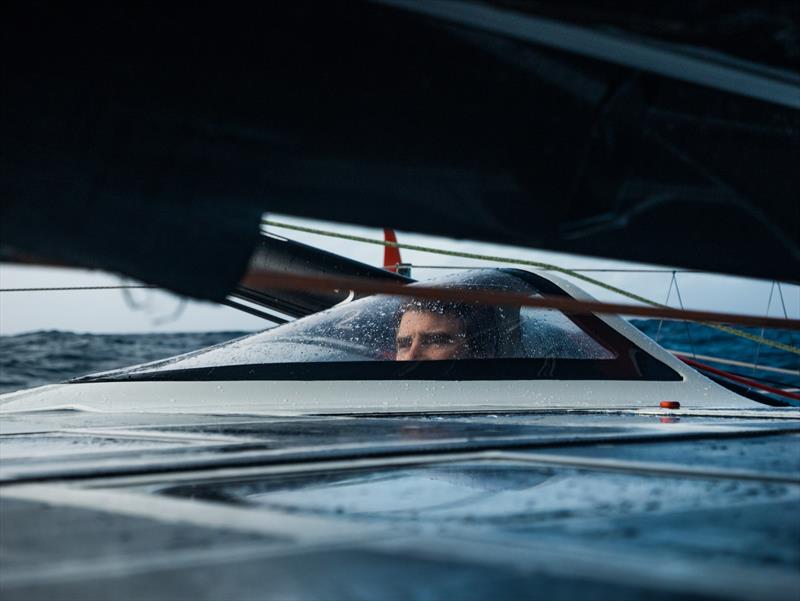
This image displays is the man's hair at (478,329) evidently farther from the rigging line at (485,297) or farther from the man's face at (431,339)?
the rigging line at (485,297)

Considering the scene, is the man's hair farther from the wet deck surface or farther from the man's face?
the wet deck surface

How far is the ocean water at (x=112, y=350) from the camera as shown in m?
15.9

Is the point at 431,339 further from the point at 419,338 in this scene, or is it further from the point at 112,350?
the point at 112,350

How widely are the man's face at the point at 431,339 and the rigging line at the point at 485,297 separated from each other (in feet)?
6.62

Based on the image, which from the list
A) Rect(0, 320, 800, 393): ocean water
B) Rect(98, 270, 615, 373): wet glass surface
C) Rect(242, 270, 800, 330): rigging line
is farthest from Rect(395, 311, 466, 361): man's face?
Rect(0, 320, 800, 393): ocean water

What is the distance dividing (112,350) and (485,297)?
70.6ft

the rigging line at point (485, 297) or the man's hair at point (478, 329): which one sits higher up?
the man's hair at point (478, 329)

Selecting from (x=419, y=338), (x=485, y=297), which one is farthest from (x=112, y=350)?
(x=485, y=297)

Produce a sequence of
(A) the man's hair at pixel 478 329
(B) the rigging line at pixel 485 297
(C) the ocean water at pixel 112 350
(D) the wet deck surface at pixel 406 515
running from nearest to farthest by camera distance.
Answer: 1. (D) the wet deck surface at pixel 406 515
2. (B) the rigging line at pixel 485 297
3. (A) the man's hair at pixel 478 329
4. (C) the ocean water at pixel 112 350

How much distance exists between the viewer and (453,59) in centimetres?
141

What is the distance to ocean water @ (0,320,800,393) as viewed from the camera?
1585 cm

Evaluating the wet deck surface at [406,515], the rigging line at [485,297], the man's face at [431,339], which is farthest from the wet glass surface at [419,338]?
the rigging line at [485,297]

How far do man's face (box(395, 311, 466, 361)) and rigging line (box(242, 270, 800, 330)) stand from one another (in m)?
2.02

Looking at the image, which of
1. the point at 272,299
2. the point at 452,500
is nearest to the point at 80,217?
the point at 452,500
